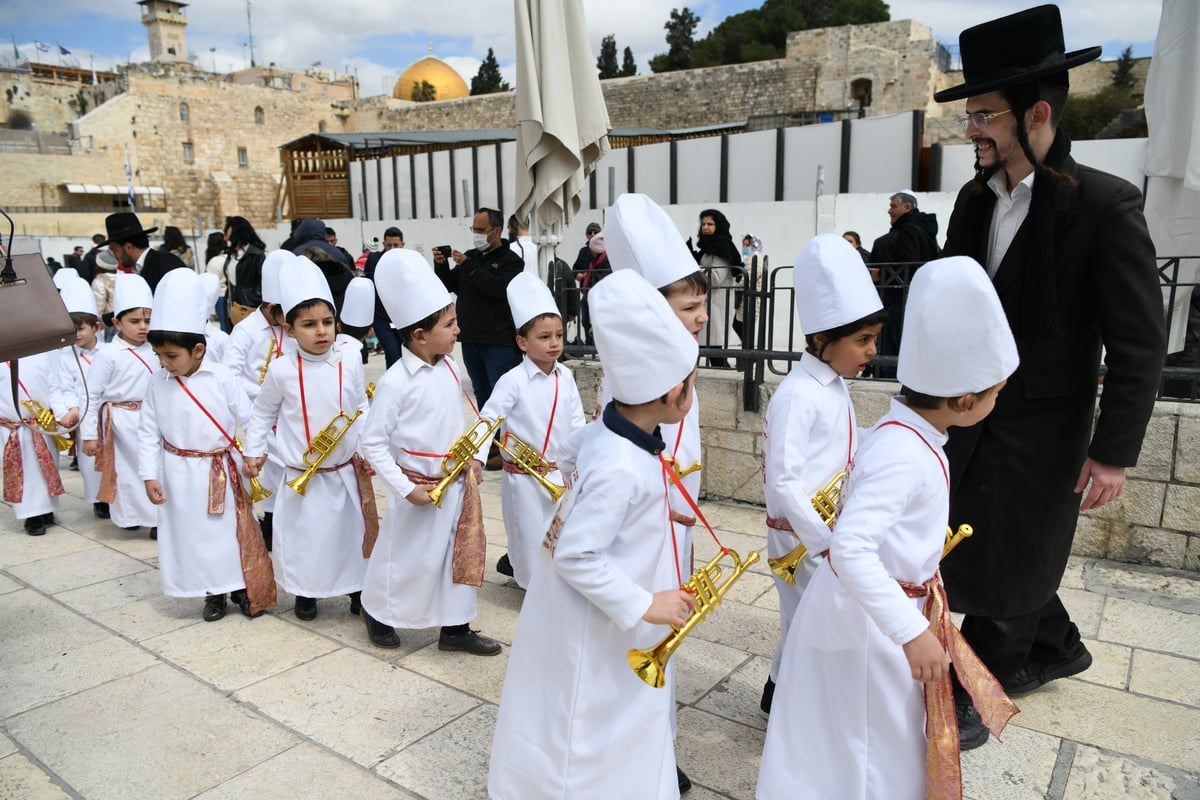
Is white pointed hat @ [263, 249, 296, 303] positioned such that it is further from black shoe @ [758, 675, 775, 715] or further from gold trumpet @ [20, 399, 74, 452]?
black shoe @ [758, 675, 775, 715]

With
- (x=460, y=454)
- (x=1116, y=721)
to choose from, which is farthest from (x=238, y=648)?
(x=1116, y=721)

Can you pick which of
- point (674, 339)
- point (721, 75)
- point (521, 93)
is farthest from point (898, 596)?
point (721, 75)

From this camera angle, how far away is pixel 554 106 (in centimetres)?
518

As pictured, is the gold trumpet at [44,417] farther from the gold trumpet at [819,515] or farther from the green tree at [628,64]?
the green tree at [628,64]

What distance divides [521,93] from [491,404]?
237 centimetres

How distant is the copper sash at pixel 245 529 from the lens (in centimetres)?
405

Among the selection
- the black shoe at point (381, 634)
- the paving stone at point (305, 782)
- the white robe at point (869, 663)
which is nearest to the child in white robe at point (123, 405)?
the black shoe at point (381, 634)

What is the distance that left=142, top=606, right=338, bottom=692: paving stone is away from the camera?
3480mm

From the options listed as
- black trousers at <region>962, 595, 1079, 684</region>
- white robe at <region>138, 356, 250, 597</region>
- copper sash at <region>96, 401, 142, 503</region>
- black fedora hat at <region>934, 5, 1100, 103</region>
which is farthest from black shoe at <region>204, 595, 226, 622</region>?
black fedora hat at <region>934, 5, 1100, 103</region>

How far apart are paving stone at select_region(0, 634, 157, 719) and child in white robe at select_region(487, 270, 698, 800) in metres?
2.23

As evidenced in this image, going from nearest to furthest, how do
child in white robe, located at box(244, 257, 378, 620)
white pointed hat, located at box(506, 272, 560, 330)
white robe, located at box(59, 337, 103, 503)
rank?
1. white pointed hat, located at box(506, 272, 560, 330)
2. child in white robe, located at box(244, 257, 378, 620)
3. white robe, located at box(59, 337, 103, 503)

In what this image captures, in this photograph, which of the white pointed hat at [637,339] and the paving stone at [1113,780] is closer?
the white pointed hat at [637,339]

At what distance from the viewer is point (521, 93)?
521cm

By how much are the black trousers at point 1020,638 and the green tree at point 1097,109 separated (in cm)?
3678
